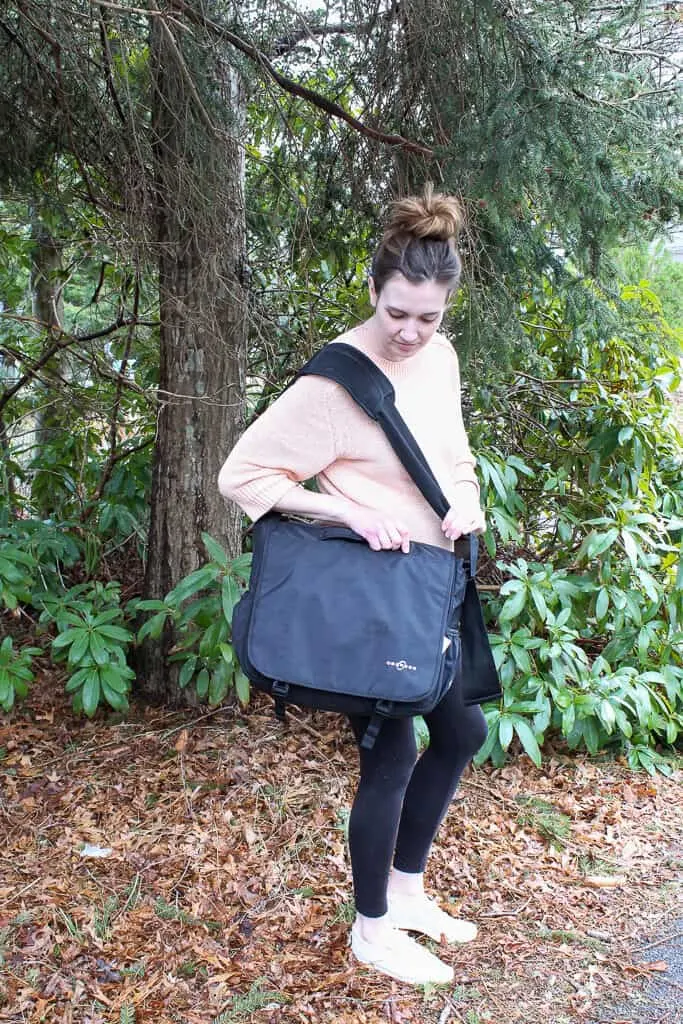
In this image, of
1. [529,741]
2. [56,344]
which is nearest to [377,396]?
[529,741]

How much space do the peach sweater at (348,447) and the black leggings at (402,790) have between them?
0.46m

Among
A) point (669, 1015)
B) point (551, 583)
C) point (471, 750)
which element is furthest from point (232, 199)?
point (669, 1015)

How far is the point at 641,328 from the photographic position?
4.18 meters

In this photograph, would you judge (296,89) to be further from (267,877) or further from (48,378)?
(267,877)

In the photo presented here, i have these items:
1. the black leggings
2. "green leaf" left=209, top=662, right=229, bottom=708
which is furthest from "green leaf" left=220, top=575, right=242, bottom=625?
the black leggings

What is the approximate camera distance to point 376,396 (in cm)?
196

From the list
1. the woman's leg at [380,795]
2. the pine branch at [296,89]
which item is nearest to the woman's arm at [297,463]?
the woman's leg at [380,795]

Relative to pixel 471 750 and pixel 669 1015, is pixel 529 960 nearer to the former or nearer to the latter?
pixel 669 1015

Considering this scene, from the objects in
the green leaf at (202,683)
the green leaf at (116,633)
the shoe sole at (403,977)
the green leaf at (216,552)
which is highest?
the green leaf at (216,552)

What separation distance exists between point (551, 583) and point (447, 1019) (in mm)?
1744

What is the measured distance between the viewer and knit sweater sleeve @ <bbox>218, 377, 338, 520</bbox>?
1957mm

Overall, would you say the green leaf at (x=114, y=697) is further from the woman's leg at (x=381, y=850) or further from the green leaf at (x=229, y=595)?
the woman's leg at (x=381, y=850)

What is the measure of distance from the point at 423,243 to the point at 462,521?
0.63m

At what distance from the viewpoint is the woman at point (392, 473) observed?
1.94 metres
